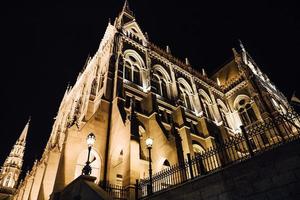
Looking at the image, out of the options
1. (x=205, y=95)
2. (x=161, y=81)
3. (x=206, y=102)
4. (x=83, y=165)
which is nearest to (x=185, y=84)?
(x=205, y=95)

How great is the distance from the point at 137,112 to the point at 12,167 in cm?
3535

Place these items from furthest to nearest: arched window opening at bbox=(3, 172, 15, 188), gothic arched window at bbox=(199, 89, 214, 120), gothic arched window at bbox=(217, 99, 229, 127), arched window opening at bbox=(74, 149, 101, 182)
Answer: arched window opening at bbox=(3, 172, 15, 188) → gothic arched window at bbox=(217, 99, 229, 127) → gothic arched window at bbox=(199, 89, 214, 120) → arched window opening at bbox=(74, 149, 101, 182)

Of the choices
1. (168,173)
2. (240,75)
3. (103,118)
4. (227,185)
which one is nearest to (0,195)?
(103,118)

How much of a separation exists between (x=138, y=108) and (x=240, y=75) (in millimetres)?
21169

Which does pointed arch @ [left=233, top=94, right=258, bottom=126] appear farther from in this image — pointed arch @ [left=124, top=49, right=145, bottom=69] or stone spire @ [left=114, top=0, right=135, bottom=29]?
stone spire @ [left=114, top=0, right=135, bottom=29]

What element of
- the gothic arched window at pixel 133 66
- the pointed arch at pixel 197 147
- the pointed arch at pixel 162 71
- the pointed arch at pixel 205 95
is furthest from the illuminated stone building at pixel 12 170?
the pointed arch at pixel 205 95

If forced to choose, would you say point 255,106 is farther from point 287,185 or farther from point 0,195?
point 0,195

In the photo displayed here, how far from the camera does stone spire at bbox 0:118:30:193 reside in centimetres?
3938

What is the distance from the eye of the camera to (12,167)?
136 feet

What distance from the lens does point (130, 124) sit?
15141mm

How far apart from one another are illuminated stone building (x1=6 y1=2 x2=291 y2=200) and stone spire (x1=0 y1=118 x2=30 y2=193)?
15.5m

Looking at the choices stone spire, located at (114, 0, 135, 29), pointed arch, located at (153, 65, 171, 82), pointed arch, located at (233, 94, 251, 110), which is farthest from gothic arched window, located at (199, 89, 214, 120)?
stone spire, located at (114, 0, 135, 29)

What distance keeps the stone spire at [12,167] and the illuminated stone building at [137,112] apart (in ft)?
51.0

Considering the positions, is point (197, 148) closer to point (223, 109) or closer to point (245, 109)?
point (223, 109)
